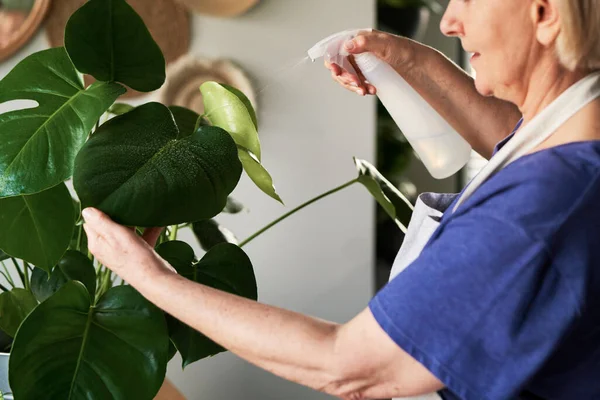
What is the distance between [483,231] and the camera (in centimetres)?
73

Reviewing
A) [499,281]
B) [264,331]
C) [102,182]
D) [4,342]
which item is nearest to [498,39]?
[499,281]

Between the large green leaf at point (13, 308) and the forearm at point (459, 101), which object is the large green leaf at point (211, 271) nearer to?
the large green leaf at point (13, 308)

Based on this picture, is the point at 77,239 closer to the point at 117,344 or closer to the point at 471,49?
the point at 117,344

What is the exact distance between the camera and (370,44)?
1.17 meters

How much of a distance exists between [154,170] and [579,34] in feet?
1.69

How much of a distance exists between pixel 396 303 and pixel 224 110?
1.94 ft

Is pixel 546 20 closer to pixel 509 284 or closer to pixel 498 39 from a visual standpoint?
pixel 498 39

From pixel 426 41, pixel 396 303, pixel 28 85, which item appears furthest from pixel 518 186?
pixel 426 41

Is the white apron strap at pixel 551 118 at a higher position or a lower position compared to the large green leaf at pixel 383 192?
higher

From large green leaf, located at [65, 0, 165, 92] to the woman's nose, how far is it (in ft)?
1.43

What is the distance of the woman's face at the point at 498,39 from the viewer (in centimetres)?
79

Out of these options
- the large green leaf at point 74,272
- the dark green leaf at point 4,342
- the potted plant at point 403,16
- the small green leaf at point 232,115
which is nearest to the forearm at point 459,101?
the small green leaf at point 232,115

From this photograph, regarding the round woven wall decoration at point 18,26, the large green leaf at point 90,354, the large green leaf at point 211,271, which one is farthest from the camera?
the round woven wall decoration at point 18,26

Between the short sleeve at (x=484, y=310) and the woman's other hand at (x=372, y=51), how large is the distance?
480 mm
